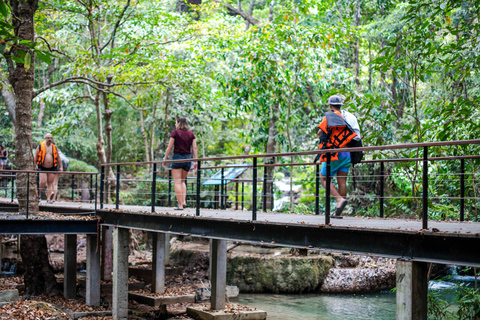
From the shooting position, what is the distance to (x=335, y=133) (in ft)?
24.1

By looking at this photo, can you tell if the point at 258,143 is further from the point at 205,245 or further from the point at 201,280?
the point at 201,280

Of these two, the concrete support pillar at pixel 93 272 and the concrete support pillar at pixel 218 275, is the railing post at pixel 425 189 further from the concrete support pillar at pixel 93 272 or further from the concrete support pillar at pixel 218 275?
the concrete support pillar at pixel 93 272

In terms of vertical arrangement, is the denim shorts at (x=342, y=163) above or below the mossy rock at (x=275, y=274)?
above

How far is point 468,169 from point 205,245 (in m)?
10.9

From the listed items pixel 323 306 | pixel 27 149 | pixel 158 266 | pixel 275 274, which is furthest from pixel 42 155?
pixel 323 306

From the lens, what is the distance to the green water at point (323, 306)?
12.6m

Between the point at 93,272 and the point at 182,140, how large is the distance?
168 inches

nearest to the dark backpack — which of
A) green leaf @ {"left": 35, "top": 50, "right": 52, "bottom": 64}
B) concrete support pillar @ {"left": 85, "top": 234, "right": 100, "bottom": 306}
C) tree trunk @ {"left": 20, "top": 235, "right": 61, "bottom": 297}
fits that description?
green leaf @ {"left": 35, "top": 50, "right": 52, "bottom": 64}

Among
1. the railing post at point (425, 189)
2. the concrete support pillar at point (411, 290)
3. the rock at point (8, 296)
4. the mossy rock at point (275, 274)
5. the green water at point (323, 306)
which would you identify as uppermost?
the railing post at point (425, 189)

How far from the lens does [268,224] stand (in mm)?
7410

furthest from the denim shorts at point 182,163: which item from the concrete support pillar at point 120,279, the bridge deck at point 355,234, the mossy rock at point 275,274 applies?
the mossy rock at point 275,274

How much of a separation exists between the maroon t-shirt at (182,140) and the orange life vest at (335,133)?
358 cm

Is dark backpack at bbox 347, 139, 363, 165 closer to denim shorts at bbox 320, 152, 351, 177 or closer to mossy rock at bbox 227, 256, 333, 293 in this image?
denim shorts at bbox 320, 152, 351, 177

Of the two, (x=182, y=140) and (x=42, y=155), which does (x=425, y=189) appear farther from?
(x=42, y=155)
